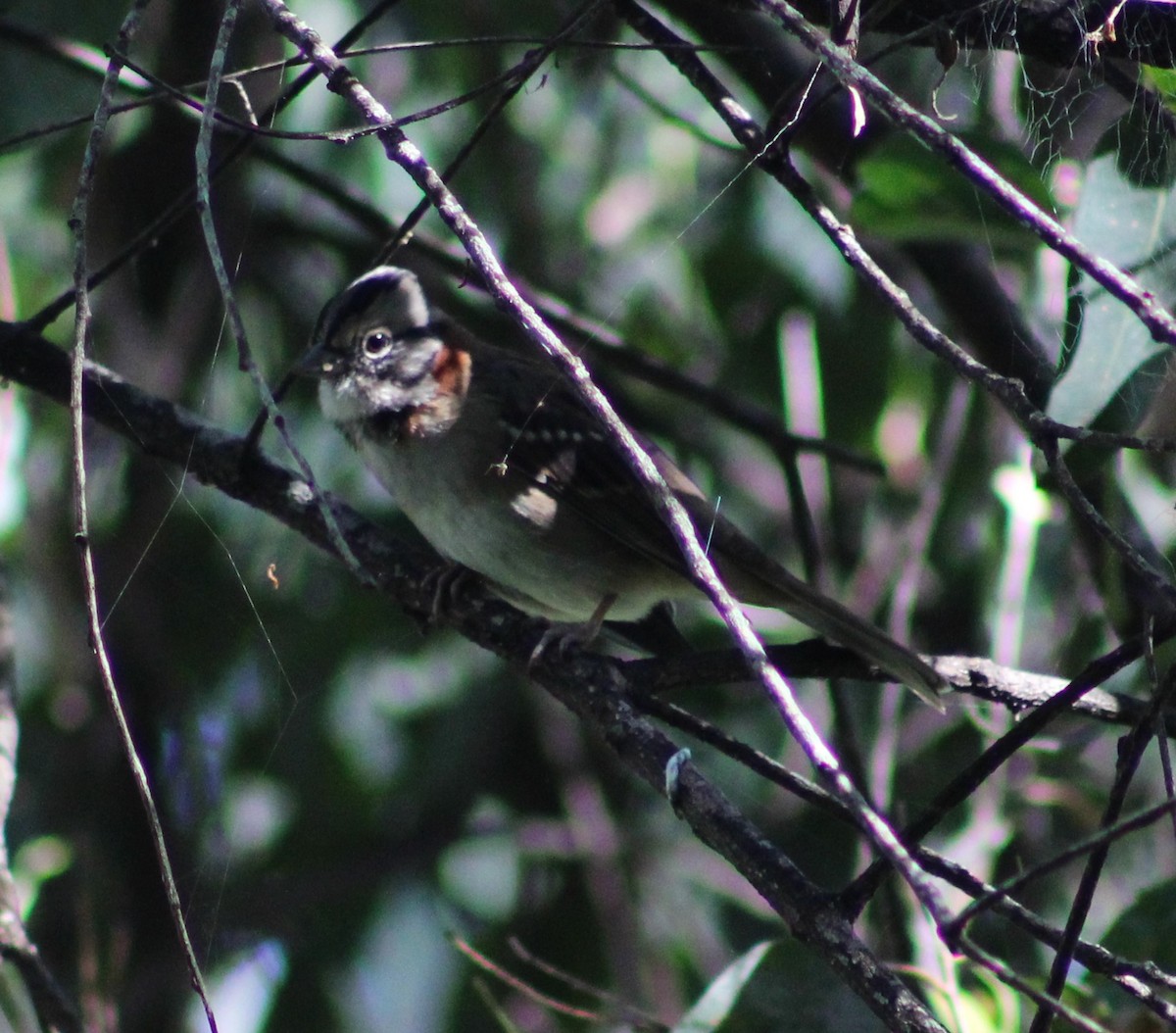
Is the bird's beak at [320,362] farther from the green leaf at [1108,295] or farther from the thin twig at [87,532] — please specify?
the green leaf at [1108,295]

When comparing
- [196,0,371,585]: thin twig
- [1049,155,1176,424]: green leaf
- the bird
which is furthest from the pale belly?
[196,0,371,585]: thin twig

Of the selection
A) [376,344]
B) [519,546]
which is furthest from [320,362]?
[519,546]

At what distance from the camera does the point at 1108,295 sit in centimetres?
299

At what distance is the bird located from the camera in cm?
390

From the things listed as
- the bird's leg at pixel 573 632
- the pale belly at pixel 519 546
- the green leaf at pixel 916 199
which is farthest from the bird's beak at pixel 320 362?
the green leaf at pixel 916 199

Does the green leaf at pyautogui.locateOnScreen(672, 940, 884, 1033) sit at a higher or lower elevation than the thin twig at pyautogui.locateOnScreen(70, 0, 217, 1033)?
lower

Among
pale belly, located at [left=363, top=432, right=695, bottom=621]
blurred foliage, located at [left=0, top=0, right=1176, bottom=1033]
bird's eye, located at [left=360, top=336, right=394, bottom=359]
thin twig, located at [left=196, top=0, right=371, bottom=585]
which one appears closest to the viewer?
thin twig, located at [left=196, top=0, right=371, bottom=585]

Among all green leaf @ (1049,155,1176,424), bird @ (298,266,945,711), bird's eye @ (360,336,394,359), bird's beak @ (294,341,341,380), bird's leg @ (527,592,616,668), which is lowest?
bird's leg @ (527,592,616,668)

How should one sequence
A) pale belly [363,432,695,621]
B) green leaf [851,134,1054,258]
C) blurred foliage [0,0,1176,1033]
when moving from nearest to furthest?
green leaf [851,134,1054,258]
pale belly [363,432,695,621]
blurred foliage [0,0,1176,1033]

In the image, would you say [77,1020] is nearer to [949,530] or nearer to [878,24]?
[878,24]

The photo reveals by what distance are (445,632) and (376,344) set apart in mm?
1655

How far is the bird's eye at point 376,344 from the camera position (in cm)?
414

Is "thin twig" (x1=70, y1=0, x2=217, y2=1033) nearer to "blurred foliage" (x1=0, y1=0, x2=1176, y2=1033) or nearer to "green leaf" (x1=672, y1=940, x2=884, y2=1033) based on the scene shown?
"green leaf" (x1=672, y1=940, x2=884, y2=1033)

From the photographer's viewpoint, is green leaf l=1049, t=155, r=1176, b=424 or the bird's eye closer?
green leaf l=1049, t=155, r=1176, b=424
